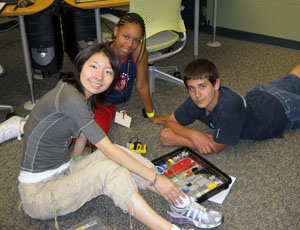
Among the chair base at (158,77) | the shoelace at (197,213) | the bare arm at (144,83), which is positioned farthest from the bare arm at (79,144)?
the chair base at (158,77)

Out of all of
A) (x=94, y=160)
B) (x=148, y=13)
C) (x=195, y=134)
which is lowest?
(x=195, y=134)

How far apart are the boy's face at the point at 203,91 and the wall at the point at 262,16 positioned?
1.95 meters

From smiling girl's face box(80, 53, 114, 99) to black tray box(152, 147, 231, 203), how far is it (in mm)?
530

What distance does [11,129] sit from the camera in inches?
81.0

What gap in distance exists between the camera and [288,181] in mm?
1700

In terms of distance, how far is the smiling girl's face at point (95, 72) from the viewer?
4.61 ft

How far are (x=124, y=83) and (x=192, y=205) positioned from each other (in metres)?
0.98

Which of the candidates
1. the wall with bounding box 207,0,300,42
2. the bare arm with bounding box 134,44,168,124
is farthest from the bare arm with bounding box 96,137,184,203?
the wall with bounding box 207,0,300,42

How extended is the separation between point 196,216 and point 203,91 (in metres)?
0.61

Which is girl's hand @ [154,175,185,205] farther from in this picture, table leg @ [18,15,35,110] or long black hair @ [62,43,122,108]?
table leg @ [18,15,35,110]

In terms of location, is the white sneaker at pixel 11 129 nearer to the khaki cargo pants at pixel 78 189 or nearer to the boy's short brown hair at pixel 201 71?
the khaki cargo pants at pixel 78 189

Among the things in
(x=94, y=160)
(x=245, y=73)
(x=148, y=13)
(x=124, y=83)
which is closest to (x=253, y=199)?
(x=94, y=160)

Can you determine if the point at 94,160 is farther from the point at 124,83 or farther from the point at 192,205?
the point at 124,83

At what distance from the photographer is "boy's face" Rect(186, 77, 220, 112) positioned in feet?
5.64
